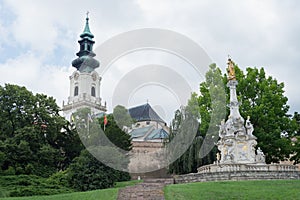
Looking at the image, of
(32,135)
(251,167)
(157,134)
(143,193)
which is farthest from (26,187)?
(157,134)

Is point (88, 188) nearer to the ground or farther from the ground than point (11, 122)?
nearer to the ground

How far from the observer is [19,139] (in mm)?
31734

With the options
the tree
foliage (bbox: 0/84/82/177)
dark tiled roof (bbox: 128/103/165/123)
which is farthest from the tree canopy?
dark tiled roof (bbox: 128/103/165/123)

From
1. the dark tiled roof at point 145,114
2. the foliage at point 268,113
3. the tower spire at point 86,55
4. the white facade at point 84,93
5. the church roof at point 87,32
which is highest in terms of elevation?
the church roof at point 87,32

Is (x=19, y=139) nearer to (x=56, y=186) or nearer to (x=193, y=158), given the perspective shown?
(x=56, y=186)

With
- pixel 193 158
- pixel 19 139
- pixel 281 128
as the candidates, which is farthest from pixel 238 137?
pixel 19 139

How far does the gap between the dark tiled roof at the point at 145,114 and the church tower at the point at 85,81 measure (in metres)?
7.30

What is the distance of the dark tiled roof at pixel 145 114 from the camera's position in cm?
7531

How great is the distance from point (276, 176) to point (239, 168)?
222 centimetres

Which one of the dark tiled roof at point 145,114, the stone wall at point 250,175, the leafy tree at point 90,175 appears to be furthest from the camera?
the dark tiled roof at point 145,114

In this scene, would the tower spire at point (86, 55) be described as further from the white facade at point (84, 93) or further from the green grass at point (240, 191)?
the green grass at point (240, 191)

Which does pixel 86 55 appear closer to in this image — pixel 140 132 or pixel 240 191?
pixel 140 132

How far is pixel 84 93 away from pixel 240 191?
59.2 m

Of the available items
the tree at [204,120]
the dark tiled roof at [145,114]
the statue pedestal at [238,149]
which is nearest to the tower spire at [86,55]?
the dark tiled roof at [145,114]
